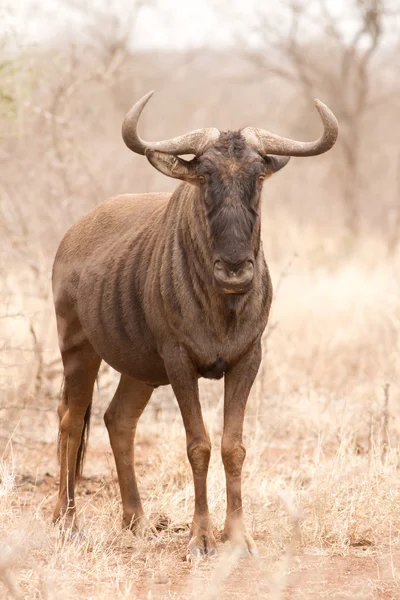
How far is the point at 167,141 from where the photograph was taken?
187 inches

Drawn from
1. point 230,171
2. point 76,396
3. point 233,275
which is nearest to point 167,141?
point 230,171

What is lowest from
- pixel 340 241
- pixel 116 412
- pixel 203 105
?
pixel 116 412

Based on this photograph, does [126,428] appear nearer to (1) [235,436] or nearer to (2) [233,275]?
(1) [235,436]

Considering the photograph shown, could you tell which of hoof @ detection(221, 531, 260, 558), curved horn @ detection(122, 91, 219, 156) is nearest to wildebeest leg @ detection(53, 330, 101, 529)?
hoof @ detection(221, 531, 260, 558)

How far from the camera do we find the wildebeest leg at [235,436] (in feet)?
15.8

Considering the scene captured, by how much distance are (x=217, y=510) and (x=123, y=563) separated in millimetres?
840

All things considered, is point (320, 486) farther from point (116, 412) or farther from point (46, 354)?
point (46, 354)

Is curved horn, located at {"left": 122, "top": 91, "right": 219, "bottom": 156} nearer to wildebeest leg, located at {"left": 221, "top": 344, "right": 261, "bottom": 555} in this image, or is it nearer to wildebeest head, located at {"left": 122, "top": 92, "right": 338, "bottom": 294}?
wildebeest head, located at {"left": 122, "top": 92, "right": 338, "bottom": 294}

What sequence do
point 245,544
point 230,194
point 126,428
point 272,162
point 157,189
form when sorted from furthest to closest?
point 157,189 < point 126,428 < point 272,162 < point 245,544 < point 230,194

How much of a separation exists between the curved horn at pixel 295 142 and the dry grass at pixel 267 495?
166 cm

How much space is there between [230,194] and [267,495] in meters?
2.00

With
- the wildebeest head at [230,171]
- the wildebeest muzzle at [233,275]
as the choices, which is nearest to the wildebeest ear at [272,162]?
the wildebeest head at [230,171]

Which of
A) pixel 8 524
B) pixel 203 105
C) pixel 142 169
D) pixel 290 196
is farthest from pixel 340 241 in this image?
pixel 203 105

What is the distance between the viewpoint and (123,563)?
4699 mm
